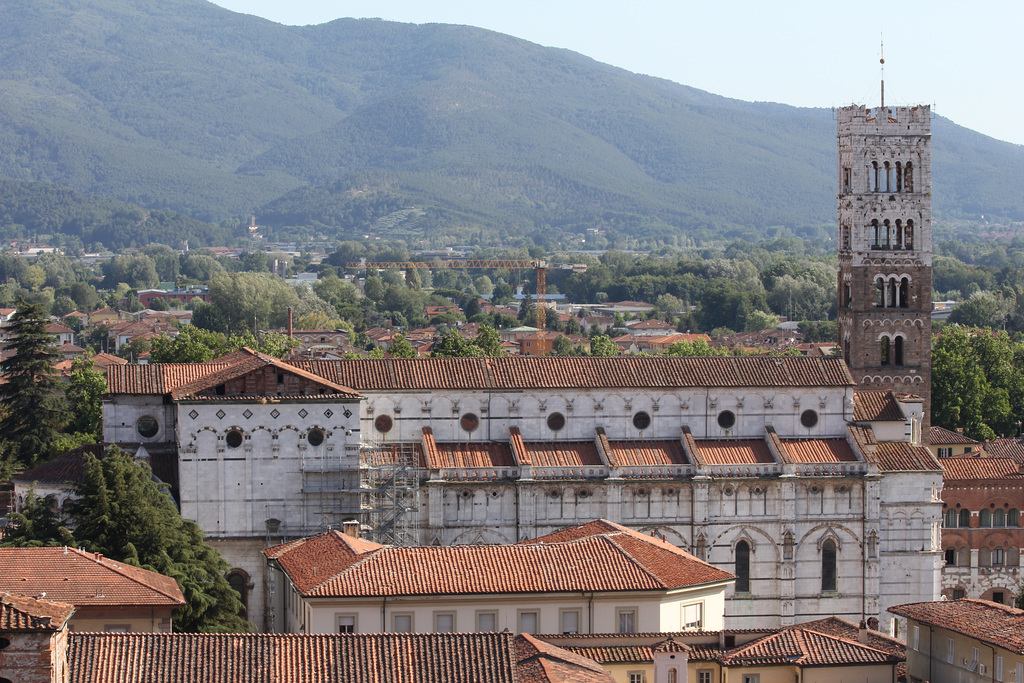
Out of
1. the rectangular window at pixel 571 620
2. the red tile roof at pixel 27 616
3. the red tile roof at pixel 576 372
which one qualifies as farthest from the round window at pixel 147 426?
the red tile roof at pixel 27 616

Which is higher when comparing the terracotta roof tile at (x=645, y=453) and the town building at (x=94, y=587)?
the terracotta roof tile at (x=645, y=453)

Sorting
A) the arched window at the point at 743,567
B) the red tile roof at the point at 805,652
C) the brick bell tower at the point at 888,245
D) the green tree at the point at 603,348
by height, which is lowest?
the arched window at the point at 743,567

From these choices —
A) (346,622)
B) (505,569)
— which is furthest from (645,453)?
(346,622)

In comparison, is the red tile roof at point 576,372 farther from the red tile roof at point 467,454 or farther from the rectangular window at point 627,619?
the rectangular window at point 627,619

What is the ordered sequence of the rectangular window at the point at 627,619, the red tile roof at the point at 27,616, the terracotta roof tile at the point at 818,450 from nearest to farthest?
the red tile roof at the point at 27,616
the rectangular window at the point at 627,619
the terracotta roof tile at the point at 818,450

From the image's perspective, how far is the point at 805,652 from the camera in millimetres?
46344

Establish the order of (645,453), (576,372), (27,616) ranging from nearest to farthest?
(27,616) → (645,453) → (576,372)

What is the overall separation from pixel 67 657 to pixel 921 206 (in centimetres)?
5709

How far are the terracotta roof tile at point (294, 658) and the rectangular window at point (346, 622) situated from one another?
33.7ft

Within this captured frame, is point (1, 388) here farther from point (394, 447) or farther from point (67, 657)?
point (67, 657)

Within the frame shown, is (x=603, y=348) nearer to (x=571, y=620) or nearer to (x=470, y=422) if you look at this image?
(x=470, y=422)

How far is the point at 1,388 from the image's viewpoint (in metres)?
90.3

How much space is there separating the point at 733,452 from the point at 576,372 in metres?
6.80

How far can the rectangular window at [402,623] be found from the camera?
51.2 meters
